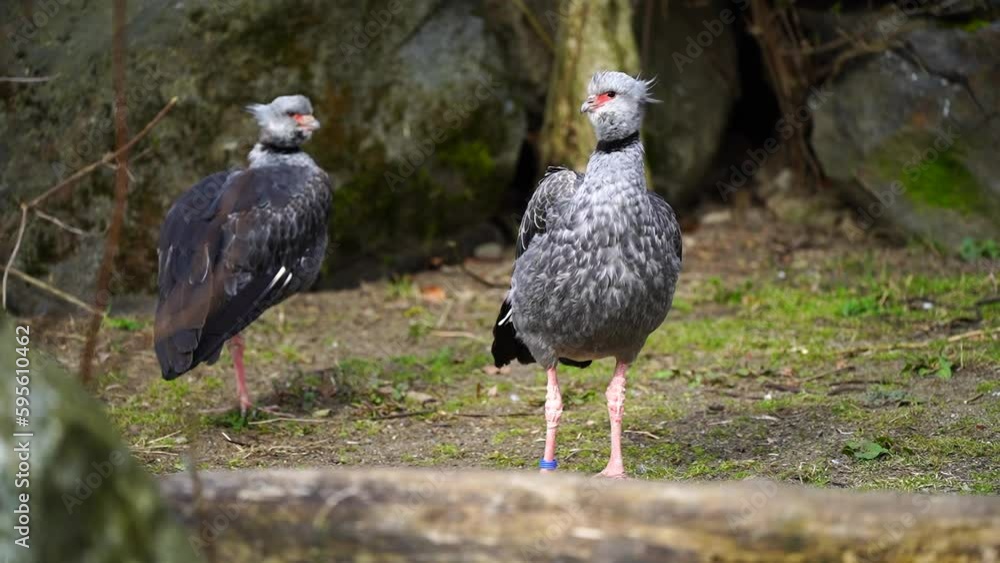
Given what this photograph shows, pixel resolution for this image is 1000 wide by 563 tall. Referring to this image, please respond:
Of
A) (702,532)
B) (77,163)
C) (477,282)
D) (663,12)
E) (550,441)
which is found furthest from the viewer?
(663,12)

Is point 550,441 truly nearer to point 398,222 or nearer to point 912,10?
point 398,222

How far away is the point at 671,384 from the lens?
5.60 meters

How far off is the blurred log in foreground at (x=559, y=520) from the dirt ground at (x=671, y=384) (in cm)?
146

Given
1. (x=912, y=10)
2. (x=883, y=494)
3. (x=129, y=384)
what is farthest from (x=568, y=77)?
(x=883, y=494)

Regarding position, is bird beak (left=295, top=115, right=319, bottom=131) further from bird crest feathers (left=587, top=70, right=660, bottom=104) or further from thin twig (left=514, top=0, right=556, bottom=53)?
thin twig (left=514, top=0, right=556, bottom=53)

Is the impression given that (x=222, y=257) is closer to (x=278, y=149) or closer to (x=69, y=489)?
(x=278, y=149)

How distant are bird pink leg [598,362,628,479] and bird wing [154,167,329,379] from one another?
160 centimetres

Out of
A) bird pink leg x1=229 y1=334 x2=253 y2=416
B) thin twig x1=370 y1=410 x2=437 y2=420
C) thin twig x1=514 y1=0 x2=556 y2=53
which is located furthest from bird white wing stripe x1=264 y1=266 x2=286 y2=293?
thin twig x1=514 y1=0 x2=556 y2=53

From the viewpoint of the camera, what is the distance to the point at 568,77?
7742 millimetres

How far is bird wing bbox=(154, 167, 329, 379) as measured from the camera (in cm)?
480

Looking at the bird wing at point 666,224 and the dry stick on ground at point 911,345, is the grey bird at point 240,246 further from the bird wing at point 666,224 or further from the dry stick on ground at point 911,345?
the dry stick on ground at point 911,345

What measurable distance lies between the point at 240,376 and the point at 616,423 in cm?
185

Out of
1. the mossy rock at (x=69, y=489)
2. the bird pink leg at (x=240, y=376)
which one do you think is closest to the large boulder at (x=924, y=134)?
the bird pink leg at (x=240, y=376)

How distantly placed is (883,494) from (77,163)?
5.16 meters
